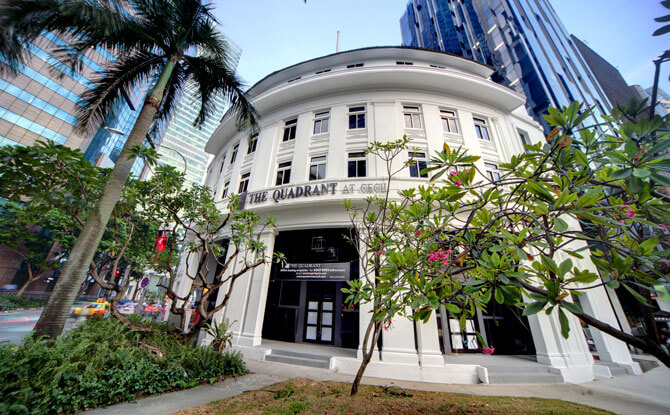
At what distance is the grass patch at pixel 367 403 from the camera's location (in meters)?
4.23

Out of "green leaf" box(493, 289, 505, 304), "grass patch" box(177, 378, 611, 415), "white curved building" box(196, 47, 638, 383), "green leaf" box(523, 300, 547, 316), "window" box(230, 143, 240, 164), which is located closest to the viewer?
"green leaf" box(523, 300, 547, 316)

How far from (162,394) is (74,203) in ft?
19.1

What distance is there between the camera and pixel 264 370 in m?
7.52

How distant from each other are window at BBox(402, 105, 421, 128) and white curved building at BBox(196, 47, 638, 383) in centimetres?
11

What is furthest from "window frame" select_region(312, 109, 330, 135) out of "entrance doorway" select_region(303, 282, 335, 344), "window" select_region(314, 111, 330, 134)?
"entrance doorway" select_region(303, 282, 335, 344)

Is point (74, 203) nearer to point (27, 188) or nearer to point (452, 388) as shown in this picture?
point (27, 188)

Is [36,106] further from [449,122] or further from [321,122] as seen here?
[449,122]

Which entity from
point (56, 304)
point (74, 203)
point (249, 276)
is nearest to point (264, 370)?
point (249, 276)

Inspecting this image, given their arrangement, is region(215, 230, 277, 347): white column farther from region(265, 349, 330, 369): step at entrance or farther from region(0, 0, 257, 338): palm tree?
region(0, 0, 257, 338): palm tree

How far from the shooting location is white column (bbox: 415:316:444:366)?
25.4 feet

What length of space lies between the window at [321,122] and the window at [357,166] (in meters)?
2.70

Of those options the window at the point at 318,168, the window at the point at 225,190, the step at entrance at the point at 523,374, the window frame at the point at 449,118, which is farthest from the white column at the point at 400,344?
the window at the point at 225,190

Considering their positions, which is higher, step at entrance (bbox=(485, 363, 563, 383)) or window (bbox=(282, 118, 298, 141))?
window (bbox=(282, 118, 298, 141))

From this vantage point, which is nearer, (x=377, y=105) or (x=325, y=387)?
(x=325, y=387)
